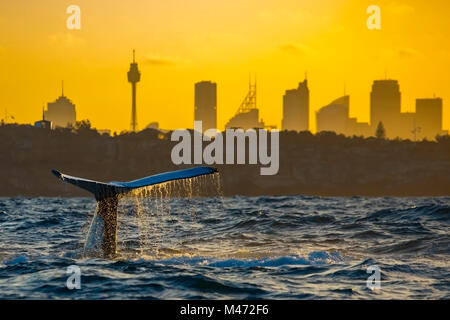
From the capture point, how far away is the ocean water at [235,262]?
63.7ft

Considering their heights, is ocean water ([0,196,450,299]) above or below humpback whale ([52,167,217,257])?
below

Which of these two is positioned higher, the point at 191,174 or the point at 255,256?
the point at 191,174

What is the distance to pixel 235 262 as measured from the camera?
2450 cm

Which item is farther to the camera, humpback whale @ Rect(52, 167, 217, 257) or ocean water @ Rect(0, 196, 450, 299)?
humpback whale @ Rect(52, 167, 217, 257)

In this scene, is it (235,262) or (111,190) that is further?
(235,262)

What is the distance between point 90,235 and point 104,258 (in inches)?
33.5

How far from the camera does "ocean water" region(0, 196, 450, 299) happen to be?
1942 centimetres

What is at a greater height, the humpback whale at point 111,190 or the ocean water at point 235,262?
the humpback whale at point 111,190

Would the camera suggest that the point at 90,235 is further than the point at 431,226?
No

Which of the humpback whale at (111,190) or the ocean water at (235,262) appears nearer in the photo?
the ocean water at (235,262)

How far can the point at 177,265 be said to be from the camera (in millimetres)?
23641
